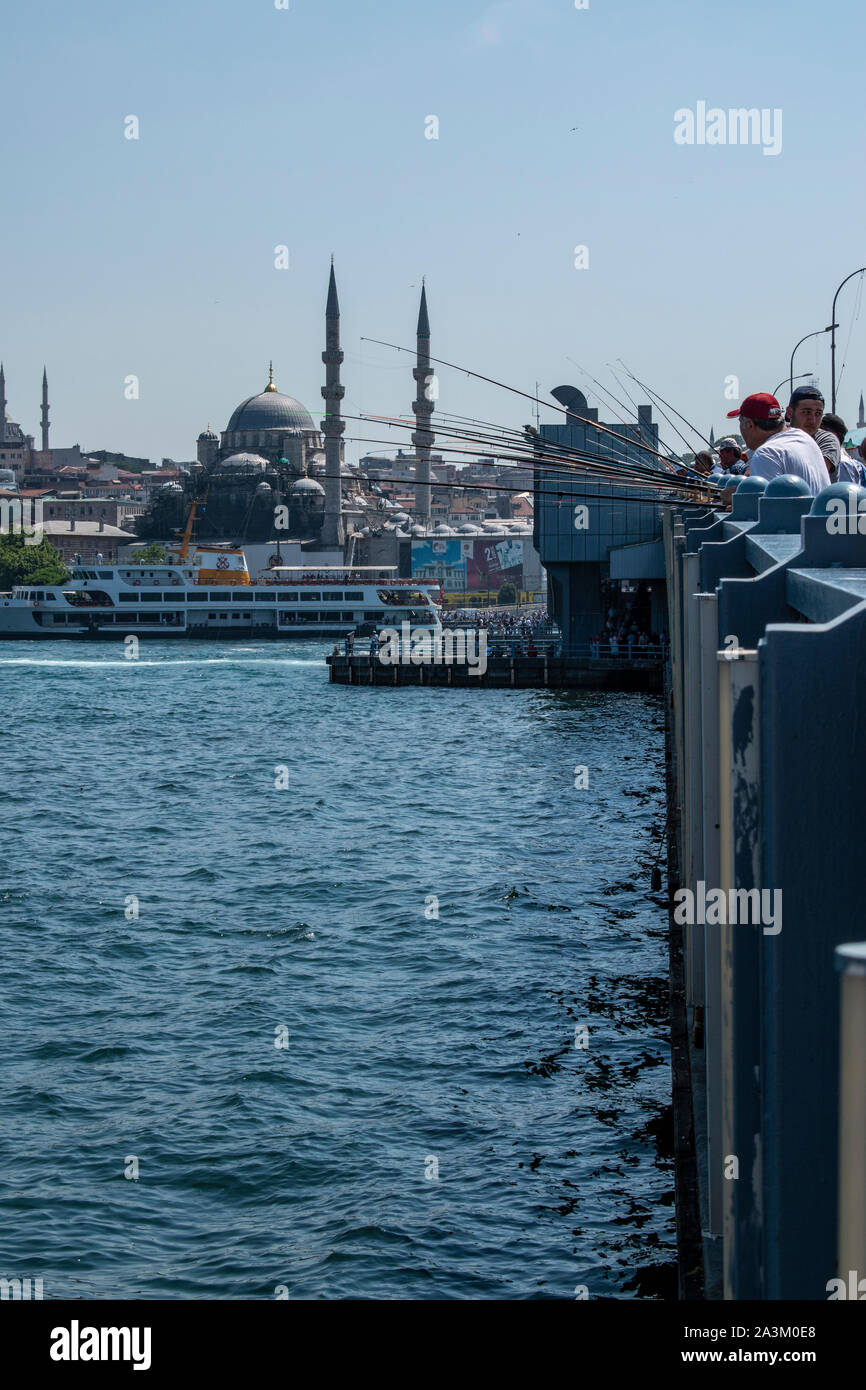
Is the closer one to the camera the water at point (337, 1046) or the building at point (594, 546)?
the water at point (337, 1046)

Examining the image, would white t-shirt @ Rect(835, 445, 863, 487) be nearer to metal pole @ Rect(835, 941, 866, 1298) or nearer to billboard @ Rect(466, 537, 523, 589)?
metal pole @ Rect(835, 941, 866, 1298)

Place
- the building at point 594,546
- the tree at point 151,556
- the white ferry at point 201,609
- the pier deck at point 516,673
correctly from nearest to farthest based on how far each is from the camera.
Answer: the pier deck at point 516,673 < the building at point 594,546 < the white ferry at point 201,609 < the tree at point 151,556

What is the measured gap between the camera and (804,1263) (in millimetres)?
2527

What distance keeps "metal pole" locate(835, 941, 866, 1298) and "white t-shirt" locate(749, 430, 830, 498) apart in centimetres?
403

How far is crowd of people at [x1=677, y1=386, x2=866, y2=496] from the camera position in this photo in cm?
570

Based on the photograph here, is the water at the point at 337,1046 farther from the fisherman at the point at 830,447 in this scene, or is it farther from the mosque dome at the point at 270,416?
the mosque dome at the point at 270,416

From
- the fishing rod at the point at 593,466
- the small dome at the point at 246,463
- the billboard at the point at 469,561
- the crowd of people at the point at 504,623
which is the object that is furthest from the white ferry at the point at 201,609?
the fishing rod at the point at 593,466

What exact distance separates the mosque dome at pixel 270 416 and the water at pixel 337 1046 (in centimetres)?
10184

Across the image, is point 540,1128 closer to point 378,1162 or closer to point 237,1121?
point 378,1162

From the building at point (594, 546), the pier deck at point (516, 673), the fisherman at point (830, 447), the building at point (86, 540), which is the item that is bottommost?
the pier deck at point (516, 673)

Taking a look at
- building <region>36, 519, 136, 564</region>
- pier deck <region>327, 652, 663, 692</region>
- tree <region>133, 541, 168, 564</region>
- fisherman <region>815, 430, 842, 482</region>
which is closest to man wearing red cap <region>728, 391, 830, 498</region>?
fisherman <region>815, 430, 842, 482</region>

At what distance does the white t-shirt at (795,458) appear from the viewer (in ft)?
18.6
